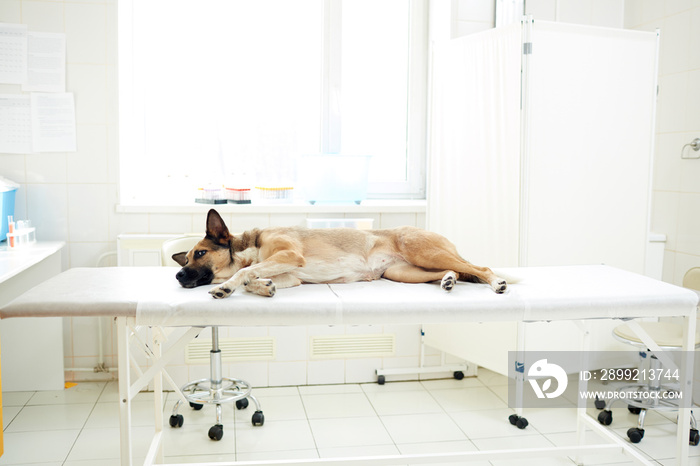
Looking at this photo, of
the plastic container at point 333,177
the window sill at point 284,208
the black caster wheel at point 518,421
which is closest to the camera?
the black caster wheel at point 518,421

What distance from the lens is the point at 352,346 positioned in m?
3.70

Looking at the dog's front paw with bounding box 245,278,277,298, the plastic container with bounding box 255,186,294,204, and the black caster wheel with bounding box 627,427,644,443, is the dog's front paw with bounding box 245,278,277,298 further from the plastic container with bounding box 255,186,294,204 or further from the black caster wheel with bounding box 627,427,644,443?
the black caster wheel with bounding box 627,427,644,443

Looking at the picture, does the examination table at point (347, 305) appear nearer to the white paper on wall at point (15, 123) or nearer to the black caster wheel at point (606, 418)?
the black caster wheel at point (606, 418)

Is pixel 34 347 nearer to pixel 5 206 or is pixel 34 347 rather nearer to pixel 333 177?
pixel 5 206

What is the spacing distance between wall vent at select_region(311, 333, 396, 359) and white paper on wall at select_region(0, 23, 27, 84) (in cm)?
217

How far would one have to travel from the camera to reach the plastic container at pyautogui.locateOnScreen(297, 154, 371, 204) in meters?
3.63

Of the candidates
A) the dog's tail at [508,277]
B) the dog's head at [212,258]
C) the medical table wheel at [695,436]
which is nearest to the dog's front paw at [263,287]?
the dog's head at [212,258]

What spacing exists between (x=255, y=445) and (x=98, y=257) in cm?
145

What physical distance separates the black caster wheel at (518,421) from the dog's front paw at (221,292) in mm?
1784

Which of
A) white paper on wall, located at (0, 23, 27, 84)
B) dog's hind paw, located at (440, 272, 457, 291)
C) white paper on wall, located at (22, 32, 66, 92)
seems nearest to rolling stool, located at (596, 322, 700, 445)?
dog's hind paw, located at (440, 272, 457, 291)

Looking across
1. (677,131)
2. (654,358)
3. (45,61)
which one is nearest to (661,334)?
(654,358)

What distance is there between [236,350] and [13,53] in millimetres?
2019

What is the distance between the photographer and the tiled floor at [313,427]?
9.16 feet

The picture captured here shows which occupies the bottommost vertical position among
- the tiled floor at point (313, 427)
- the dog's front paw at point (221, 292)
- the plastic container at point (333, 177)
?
the tiled floor at point (313, 427)
